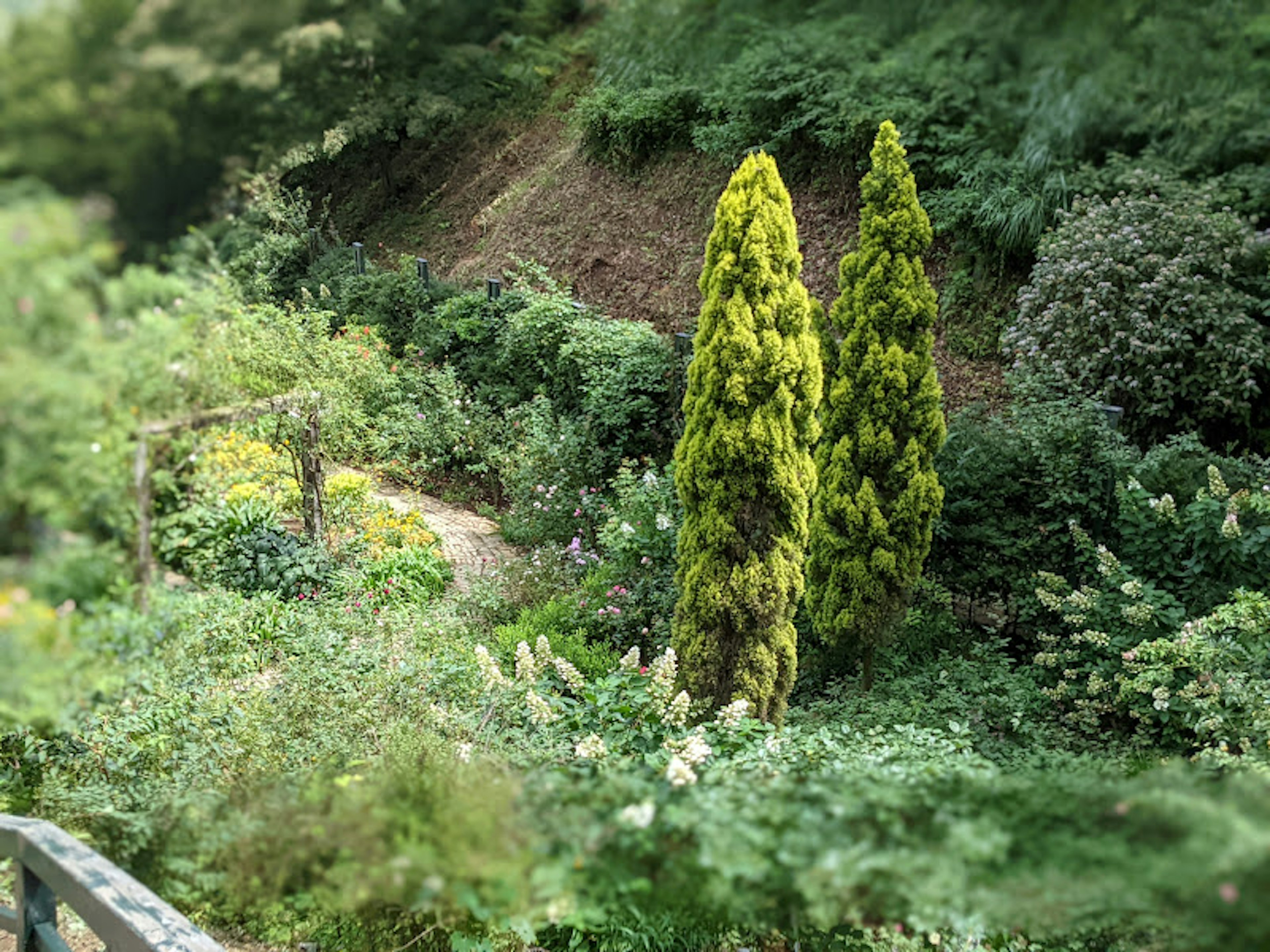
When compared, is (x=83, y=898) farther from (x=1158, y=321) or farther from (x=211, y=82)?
(x=1158, y=321)

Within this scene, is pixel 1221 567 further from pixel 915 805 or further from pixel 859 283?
pixel 915 805

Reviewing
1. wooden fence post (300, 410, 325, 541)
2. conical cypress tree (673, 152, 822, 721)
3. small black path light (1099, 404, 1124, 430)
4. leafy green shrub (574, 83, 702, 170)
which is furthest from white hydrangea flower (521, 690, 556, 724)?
small black path light (1099, 404, 1124, 430)

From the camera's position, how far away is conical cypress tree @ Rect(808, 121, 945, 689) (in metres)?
4.90

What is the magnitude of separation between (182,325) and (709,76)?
1566 millimetres

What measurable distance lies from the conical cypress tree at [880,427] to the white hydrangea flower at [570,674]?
57.1 inches

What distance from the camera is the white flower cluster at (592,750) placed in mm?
3246

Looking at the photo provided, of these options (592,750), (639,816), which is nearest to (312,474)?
(592,750)

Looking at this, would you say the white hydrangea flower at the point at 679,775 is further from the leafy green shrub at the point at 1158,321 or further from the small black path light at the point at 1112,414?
the leafy green shrub at the point at 1158,321

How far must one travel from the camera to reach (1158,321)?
6.00 m

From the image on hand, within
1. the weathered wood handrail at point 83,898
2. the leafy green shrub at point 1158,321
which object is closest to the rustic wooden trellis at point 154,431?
the weathered wood handrail at point 83,898

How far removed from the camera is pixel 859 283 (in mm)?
4973

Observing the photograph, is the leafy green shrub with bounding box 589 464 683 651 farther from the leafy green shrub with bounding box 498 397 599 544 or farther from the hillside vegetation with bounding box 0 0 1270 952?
the leafy green shrub with bounding box 498 397 599 544

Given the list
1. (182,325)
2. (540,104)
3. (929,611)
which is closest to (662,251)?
(929,611)

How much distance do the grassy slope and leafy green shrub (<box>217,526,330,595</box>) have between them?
37.2 inches
